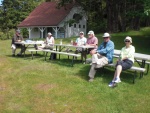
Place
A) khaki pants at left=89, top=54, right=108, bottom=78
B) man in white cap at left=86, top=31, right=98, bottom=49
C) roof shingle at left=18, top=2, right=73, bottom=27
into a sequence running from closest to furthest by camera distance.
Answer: khaki pants at left=89, top=54, right=108, bottom=78
man in white cap at left=86, top=31, right=98, bottom=49
roof shingle at left=18, top=2, right=73, bottom=27

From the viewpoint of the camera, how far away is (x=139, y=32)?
2720cm

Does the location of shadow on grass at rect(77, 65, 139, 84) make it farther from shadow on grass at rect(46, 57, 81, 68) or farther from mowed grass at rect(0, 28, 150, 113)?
shadow on grass at rect(46, 57, 81, 68)

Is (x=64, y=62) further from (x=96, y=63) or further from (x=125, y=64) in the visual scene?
(x=125, y=64)

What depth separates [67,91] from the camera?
7914 millimetres

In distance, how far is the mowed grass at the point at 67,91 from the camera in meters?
6.93

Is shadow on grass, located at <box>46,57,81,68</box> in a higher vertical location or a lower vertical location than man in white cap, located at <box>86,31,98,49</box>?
lower

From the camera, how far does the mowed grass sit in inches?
273

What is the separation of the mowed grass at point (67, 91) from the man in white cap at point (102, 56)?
43 centimetres

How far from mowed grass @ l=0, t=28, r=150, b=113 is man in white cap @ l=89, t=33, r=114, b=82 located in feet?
1.40

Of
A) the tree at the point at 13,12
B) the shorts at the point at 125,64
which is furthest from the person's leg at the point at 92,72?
the tree at the point at 13,12

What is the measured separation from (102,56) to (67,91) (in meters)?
1.95

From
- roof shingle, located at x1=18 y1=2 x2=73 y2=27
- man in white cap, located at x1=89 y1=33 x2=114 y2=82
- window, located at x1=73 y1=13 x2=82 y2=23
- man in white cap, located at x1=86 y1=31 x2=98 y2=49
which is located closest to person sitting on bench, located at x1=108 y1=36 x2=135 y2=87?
man in white cap, located at x1=89 y1=33 x2=114 y2=82

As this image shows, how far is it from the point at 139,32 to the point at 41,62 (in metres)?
18.1

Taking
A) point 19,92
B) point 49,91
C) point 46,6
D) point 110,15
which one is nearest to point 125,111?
point 49,91
